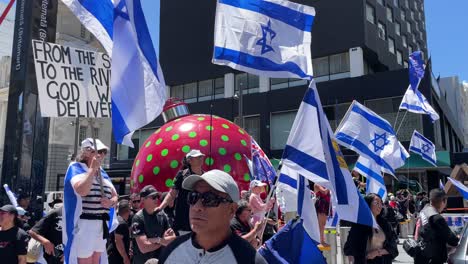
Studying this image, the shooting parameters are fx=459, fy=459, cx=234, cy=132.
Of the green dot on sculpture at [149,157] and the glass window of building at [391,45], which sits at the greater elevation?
the glass window of building at [391,45]

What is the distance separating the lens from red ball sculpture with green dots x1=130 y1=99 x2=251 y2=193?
8.11 metres

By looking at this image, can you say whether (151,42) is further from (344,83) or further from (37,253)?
A: (344,83)

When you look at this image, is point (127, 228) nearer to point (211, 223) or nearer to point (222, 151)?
point (222, 151)

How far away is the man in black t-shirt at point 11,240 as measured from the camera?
5188 mm

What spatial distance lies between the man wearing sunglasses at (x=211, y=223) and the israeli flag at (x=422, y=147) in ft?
45.0

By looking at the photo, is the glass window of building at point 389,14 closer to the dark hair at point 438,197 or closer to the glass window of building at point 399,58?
the glass window of building at point 399,58

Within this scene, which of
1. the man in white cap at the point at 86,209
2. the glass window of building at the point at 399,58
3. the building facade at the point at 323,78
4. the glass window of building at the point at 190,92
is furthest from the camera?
the glass window of building at the point at 399,58

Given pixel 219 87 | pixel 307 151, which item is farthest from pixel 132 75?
pixel 219 87

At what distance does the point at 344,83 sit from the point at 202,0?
14.4 meters

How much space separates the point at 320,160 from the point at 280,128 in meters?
25.1

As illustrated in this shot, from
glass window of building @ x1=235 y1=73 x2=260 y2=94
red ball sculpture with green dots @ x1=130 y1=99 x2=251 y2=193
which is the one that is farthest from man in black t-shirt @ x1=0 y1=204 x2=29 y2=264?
glass window of building @ x1=235 y1=73 x2=260 y2=94

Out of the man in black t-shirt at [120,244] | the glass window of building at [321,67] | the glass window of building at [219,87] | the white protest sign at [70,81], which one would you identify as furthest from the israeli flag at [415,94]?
the glass window of building at [219,87]

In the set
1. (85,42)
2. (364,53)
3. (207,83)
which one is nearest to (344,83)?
(364,53)

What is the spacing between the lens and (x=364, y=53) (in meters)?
29.5
